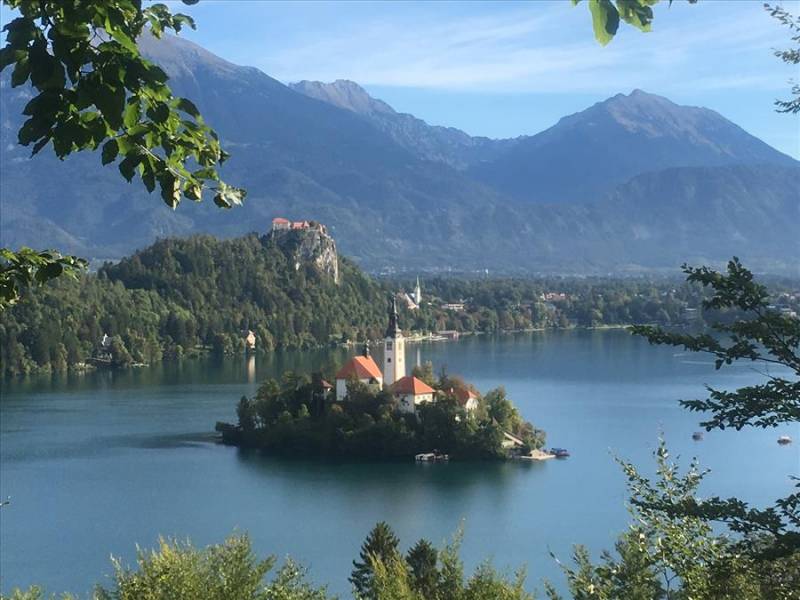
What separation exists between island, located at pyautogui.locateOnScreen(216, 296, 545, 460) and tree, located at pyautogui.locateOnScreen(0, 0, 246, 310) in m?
19.3

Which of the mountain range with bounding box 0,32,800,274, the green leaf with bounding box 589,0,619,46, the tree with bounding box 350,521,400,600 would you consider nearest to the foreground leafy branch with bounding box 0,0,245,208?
the green leaf with bounding box 589,0,619,46

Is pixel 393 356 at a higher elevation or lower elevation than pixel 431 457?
higher

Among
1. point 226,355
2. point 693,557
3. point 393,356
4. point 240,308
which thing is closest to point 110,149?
point 693,557

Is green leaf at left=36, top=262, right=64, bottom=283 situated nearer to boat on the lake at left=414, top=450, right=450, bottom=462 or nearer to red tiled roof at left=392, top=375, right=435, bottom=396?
boat on the lake at left=414, top=450, right=450, bottom=462

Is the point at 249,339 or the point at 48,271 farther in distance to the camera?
the point at 249,339

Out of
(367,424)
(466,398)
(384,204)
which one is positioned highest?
(384,204)

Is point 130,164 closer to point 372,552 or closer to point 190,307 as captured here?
point 372,552

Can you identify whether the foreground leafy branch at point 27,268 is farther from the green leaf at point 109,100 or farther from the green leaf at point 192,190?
the green leaf at point 109,100

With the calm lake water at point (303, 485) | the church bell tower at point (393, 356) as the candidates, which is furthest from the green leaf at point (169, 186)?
the church bell tower at point (393, 356)

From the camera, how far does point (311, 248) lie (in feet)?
189

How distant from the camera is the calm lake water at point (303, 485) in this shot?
1467 centimetres

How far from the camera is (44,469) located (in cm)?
1950

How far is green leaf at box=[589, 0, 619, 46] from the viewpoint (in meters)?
1.60

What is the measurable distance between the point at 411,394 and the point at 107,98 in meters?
20.3
